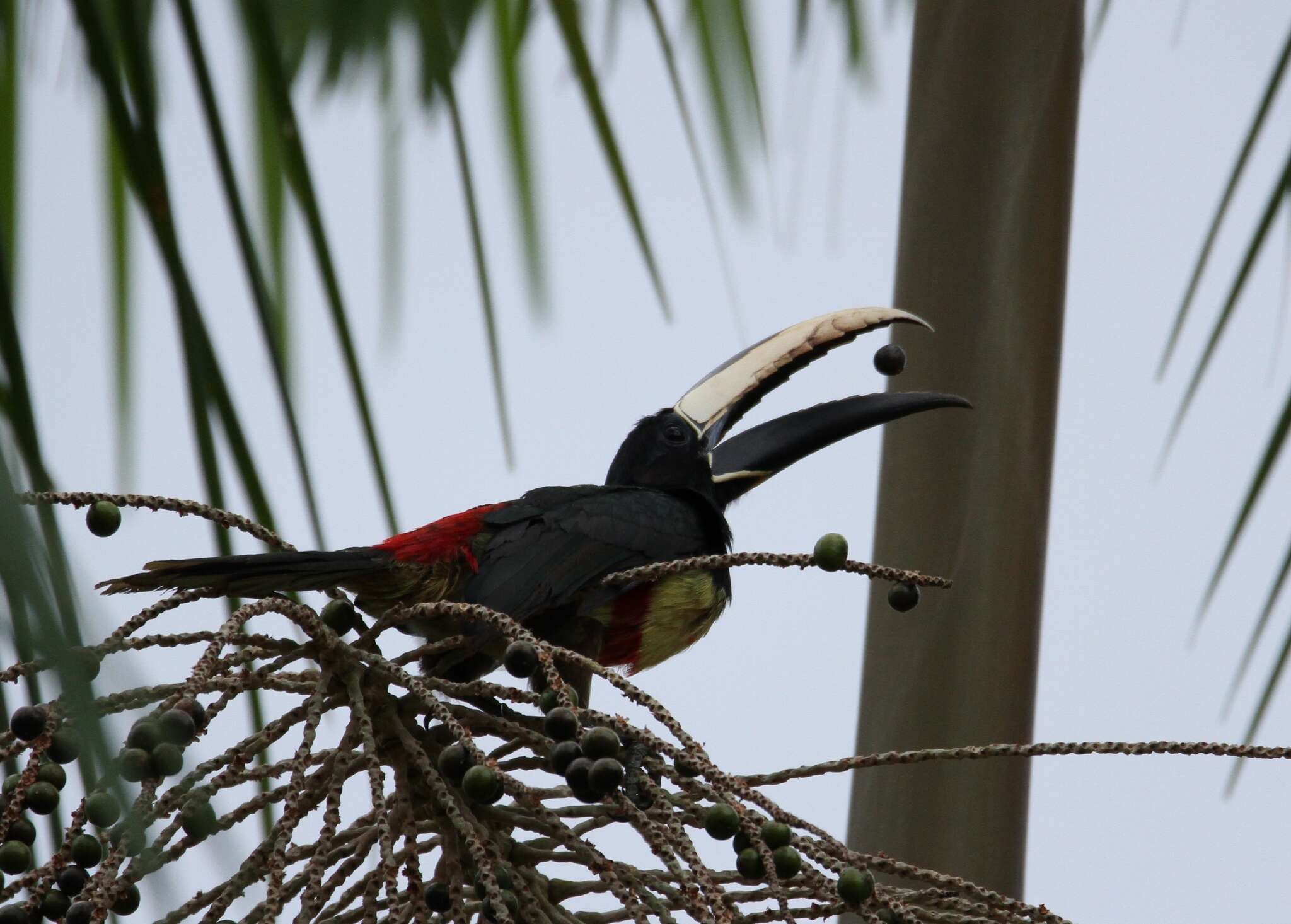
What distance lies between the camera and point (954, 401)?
177 centimetres

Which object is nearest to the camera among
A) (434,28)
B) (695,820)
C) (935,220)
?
(434,28)

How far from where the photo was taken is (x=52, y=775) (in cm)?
104

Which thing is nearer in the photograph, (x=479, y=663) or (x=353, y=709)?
(x=353, y=709)

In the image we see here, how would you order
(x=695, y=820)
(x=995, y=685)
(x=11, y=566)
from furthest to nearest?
(x=995, y=685), (x=695, y=820), (x=11, y=566)

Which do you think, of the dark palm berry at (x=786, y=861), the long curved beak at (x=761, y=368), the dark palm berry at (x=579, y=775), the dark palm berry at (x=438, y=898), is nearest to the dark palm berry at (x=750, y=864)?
the dark palm berry at (x=786, y=861)

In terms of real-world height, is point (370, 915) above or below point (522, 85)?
below

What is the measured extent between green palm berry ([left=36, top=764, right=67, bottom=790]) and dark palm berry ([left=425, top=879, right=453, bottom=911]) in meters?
0.27

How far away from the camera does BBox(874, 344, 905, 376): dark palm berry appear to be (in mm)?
1751

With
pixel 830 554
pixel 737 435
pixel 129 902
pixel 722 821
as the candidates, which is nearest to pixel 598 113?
pixel 830 554

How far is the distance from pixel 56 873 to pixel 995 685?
1060 mm

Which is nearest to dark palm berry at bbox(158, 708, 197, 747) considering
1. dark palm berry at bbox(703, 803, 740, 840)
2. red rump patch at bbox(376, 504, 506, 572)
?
dark palm berry at bbox(703, 803, 740, 840)

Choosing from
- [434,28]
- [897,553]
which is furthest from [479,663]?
[434,28]

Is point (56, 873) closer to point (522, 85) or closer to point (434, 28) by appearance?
point (434, 28)

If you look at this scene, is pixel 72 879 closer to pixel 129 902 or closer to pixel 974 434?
pixel 129 902
